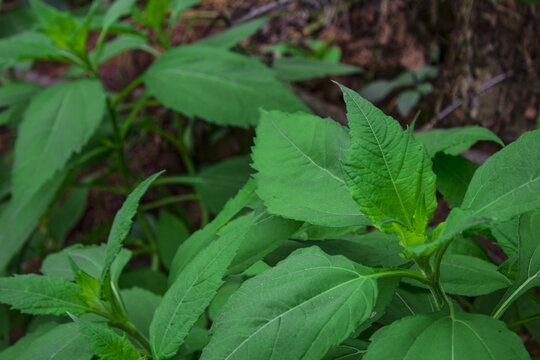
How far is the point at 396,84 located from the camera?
6.26 feet

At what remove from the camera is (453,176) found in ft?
2.34

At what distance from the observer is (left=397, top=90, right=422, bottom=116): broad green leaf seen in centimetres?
182

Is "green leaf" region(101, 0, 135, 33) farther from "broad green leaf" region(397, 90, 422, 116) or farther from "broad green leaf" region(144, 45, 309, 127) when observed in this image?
"broad green leaf" region(397, 90, 422, 116)

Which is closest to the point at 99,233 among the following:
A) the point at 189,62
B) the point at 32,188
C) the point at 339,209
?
the point at 32,188

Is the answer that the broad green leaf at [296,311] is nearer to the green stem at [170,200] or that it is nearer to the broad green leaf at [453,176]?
the broad green leaf at [453,176]

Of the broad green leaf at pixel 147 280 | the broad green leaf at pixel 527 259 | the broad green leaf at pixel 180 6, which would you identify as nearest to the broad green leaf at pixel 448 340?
the broad green leaf at pixel 527 259

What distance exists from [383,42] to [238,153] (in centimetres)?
75

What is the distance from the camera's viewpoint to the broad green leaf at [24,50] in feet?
4.41

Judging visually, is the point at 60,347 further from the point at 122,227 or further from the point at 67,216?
the point at 67,216

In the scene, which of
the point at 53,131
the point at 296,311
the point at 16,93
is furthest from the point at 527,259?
the point at 16,93

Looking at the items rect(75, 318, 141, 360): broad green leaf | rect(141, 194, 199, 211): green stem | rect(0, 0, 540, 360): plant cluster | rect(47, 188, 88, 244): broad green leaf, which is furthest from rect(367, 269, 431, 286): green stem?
rect(47, 188, 88, 244): broad green leaf

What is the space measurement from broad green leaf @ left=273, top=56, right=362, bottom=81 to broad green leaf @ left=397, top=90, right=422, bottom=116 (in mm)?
220

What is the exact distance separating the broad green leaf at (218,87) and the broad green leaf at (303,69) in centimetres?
30

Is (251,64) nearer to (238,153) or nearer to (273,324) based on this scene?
(238,153)
